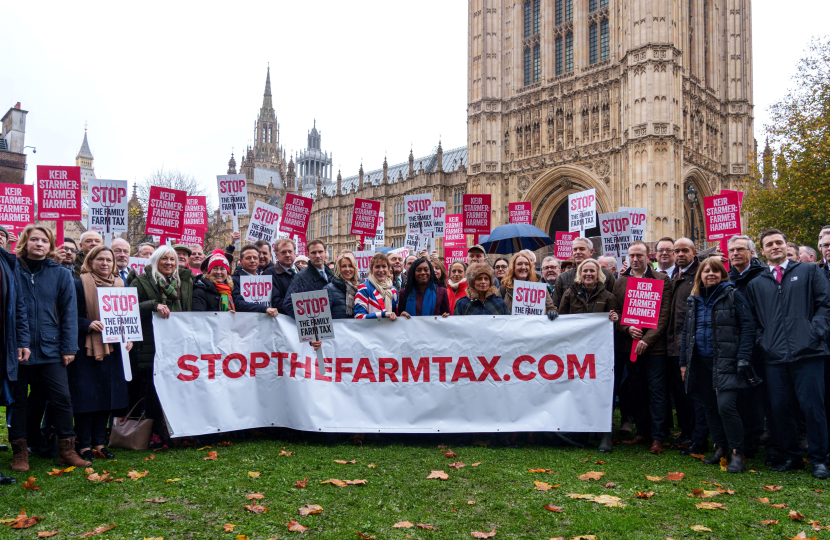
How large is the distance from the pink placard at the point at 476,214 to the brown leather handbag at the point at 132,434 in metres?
9.46

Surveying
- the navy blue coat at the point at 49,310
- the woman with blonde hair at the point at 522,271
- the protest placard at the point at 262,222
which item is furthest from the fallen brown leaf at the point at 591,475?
the protest placard at the point at 262,222

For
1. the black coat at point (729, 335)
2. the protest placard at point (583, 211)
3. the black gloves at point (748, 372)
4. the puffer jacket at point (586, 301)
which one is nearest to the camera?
the black gloves at point (748, 372)

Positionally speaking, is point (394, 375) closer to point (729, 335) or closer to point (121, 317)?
point (121, 317)

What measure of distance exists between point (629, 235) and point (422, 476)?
25.2 feet

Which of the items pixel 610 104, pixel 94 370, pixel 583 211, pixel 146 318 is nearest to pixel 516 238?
pixel 583 211

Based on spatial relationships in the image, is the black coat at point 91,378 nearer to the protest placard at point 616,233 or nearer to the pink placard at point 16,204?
the pink placard at point 16,204

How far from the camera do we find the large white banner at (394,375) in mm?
6363

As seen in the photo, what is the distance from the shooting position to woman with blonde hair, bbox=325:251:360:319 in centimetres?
673

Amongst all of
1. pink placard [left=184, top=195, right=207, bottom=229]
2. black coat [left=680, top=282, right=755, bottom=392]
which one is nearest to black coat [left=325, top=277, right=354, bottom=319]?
black coat [left=680, top=282, right=755, bottom=392]

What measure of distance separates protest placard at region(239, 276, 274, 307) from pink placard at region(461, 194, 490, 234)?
7.64 m

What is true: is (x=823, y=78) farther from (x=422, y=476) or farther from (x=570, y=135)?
(x=422, y=476)

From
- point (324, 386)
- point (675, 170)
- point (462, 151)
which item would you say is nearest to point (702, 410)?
point (324, 386)

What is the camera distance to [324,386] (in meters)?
6.51

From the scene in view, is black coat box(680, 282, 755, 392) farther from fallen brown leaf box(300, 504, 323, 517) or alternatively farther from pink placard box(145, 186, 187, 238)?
pink placard box(145, 186, 187, 238)
